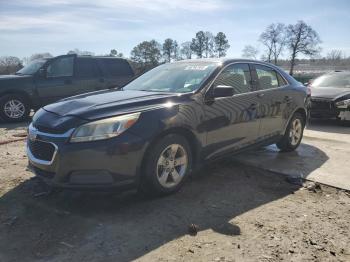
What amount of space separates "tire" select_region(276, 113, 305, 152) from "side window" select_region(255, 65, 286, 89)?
28.9 inches

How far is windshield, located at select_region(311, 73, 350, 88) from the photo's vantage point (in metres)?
11.7

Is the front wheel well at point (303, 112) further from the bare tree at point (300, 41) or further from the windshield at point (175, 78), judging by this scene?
the bare tree at point (300, 41)

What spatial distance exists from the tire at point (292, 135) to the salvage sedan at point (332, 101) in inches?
149

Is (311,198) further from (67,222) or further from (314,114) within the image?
(314,114)

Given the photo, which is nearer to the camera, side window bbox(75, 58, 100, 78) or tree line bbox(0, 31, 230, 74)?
side window bbox(75, 58, 100, 78)

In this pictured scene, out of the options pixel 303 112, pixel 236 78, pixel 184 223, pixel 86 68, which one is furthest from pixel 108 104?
pixel 86 68

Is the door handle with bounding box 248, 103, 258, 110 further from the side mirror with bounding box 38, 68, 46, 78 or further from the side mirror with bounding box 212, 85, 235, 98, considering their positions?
the side mirror with bounding box 38, 68, 46, 78

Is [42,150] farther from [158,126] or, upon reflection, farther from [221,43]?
[221,43]

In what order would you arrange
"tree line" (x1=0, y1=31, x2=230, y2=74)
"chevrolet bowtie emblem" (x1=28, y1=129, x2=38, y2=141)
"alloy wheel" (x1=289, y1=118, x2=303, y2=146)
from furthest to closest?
"tree line" (x1=0, y1=31, x2=230, y2=74) < "alloy wheel" (x1=289, y1=118, x2=303, y2=146) < "chevrolet bowtie emblem" (x1=28, y1=129, x2=38, y2=141)

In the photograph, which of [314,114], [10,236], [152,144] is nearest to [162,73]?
[152,144]

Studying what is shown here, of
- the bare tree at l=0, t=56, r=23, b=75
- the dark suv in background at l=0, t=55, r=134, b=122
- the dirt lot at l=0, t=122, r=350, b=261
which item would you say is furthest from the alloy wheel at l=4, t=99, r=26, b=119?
the bare tree at l=0, t=56, r=23, b=75

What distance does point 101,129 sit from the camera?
13.0 ft

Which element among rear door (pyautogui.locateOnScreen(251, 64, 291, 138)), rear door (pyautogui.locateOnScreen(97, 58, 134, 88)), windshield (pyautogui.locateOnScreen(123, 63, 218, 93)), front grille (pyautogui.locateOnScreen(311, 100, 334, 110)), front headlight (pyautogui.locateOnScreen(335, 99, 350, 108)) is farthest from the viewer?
rear door (pyautogui.locateOnScreen(97, 58, 134, 88))

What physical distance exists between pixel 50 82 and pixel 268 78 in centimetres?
690
